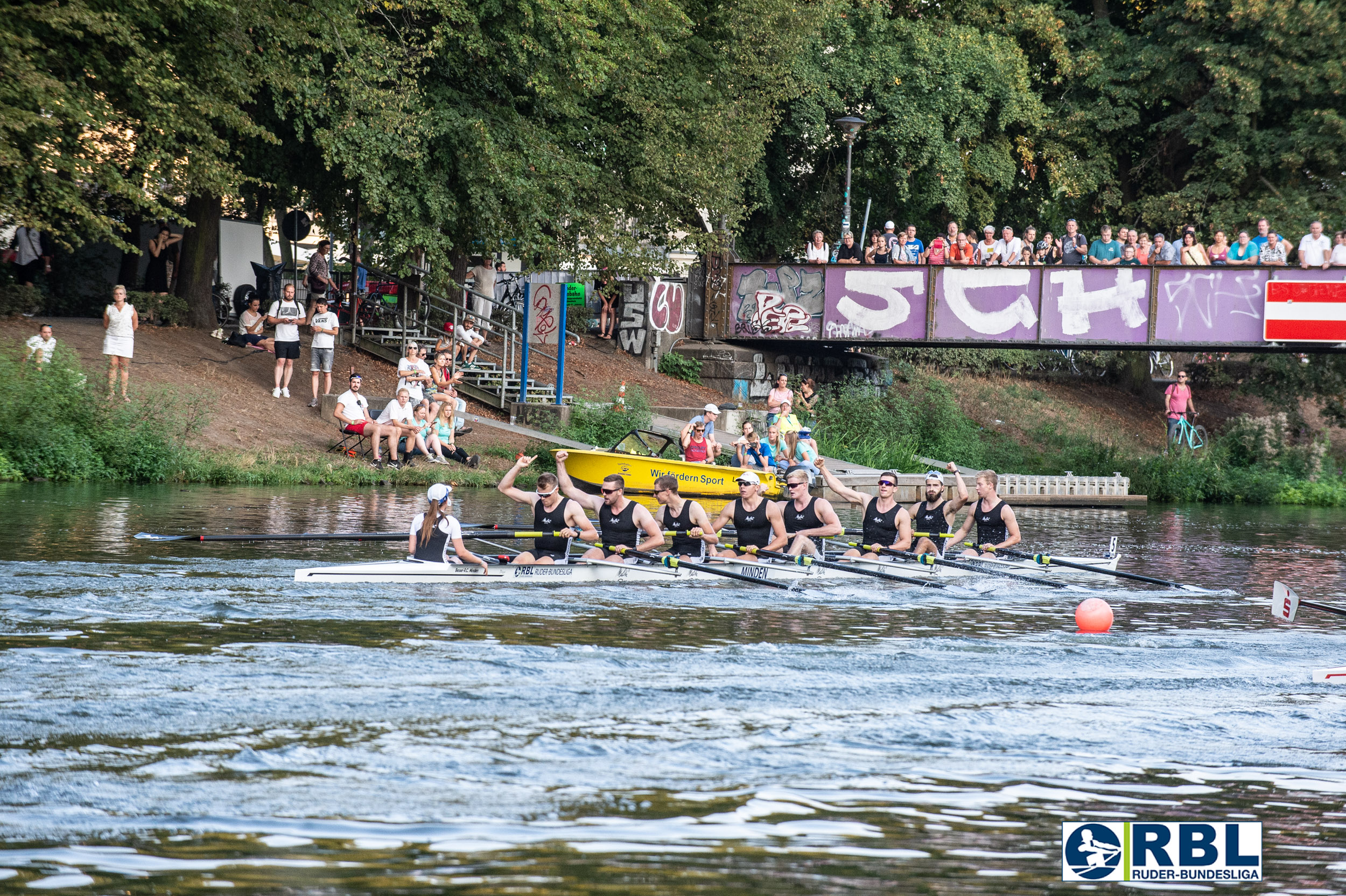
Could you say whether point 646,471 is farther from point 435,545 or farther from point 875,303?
point 875,303

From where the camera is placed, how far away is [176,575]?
14500mm

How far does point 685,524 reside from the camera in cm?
1658

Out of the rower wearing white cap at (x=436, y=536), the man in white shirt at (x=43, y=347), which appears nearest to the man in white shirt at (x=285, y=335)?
the man in white shirt at (x=43, y=347)

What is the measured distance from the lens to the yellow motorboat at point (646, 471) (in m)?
23.0

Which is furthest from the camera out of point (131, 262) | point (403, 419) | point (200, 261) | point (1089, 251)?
point (1089, 251)

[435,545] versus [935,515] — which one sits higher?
[935,515]

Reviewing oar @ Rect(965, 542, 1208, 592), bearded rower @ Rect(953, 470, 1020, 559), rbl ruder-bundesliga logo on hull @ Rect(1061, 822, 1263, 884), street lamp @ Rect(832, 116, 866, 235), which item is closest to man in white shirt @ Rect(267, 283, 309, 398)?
street lamp @ Rect(832, 116, 866, 235)

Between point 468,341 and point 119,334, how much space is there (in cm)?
835

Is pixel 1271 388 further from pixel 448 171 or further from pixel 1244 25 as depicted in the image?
pixel 448 171

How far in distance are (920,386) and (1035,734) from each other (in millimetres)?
29246

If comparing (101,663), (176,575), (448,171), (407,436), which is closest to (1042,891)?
(101,663)

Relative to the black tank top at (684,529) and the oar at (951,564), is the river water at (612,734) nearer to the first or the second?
the oar at (951,564)

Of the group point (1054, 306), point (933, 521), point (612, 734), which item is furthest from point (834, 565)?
point (1054, 306)

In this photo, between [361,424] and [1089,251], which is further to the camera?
[1089,251]
